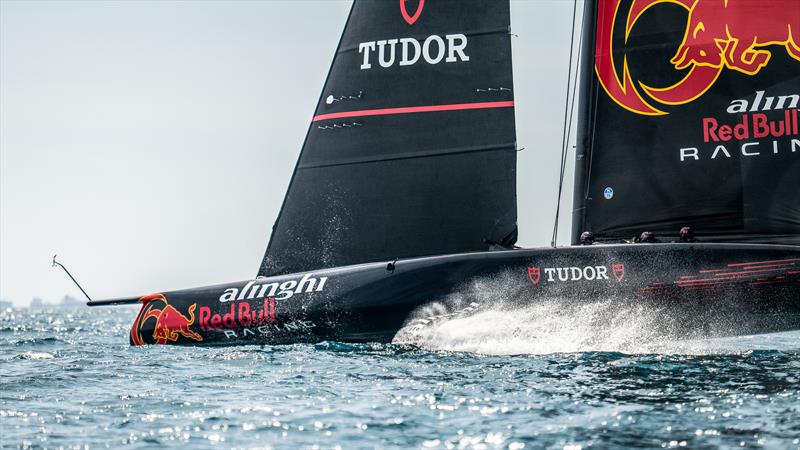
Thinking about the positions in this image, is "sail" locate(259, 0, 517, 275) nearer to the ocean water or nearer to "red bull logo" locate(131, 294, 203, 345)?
"red bull logo" locate(131, 294, 203, 345)

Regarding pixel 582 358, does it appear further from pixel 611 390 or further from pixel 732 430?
pixel 732 430

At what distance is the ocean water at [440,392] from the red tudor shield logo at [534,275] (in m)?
0.40

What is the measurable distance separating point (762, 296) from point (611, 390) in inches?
149

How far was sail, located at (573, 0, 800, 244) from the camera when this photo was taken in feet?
42.5

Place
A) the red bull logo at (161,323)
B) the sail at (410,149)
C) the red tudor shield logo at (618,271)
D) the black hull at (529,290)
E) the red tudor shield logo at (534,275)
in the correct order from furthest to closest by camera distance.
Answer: the sail at (410,149), the red bull logo at (161,323), the red tudor shield logo at (534,275), the red tudor shield logo at (618,271), the black hull at (529,290)

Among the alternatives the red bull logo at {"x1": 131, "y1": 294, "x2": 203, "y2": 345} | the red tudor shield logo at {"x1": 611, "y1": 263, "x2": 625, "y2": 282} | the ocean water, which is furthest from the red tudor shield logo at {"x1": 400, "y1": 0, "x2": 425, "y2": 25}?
the red bull logo at {"x1": 131, "y1": 294, "x2": 203, "y2": 345}

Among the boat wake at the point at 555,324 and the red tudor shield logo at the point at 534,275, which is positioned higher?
the red tudor shield logo at the point at 534,275

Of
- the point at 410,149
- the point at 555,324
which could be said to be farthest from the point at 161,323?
the point at 555,324

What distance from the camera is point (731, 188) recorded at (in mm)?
13055

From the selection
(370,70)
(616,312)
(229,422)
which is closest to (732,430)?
(229,422)

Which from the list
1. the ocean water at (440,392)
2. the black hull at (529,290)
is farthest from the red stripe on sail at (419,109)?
the ocean water at (440,392)

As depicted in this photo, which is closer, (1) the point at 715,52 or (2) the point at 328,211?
(1) the point at 715,52

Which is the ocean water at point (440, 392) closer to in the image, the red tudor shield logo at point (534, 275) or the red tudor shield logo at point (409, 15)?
the red tudor shield logo at point (534, 275)

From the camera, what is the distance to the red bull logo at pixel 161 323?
1353 cm
